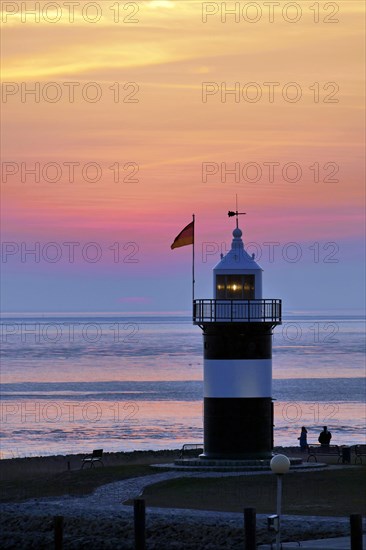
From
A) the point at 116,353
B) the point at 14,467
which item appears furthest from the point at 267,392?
the point at 116,353

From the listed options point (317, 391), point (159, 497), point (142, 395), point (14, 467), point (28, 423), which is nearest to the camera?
point (159, 497)

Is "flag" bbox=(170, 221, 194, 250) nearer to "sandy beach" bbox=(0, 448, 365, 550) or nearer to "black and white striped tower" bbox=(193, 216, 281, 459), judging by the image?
"black and white striped tower" bbox=(193, 216, 281, 459)

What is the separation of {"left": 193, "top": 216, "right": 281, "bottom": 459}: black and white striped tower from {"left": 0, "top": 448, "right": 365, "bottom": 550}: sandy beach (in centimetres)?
187

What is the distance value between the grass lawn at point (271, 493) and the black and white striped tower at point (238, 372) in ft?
9.60

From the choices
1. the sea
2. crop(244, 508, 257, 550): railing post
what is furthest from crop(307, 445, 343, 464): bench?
crop(244, 508, 257, 550): railing post

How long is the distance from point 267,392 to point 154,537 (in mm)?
11694

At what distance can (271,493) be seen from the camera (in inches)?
1487

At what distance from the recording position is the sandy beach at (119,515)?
105ft

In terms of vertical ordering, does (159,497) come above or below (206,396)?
below

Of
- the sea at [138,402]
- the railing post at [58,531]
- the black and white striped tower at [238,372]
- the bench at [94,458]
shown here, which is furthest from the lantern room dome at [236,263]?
the sea at [138,402]

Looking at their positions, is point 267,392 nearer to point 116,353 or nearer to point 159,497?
point 159,497

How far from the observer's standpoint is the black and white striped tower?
43344 mm

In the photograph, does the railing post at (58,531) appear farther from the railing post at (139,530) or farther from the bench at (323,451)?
the bench at (323,451)

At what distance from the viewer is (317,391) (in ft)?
376
